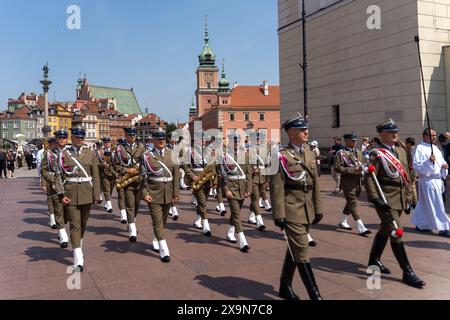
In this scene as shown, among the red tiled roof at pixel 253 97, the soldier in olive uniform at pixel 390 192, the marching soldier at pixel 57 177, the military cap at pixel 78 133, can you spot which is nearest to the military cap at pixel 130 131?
the marching soldier at pixel 57 177

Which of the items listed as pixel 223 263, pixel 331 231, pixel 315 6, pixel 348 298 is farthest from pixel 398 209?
pixel 315 6

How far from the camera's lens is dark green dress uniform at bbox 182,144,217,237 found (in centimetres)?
884

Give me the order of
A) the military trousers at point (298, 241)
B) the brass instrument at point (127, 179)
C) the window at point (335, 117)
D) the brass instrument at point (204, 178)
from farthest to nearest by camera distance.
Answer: the window at point (335, 117) → the brass instrument at point (204, 178) → the brass instrument at point (127, 179) → the military trousers at point (298, 241)

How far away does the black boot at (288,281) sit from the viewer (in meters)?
4.79

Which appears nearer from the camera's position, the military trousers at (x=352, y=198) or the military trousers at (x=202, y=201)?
the military trousers at (x=352, y=198)

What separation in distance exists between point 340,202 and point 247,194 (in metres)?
5.97

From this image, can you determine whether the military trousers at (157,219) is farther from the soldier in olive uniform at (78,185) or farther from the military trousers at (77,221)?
the military trousers at (77,221)

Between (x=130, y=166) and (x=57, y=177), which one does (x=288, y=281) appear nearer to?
(x=57, y=177)

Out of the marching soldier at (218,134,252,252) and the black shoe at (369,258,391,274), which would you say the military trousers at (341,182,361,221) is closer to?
the marching soldier at (218,134,252,252)

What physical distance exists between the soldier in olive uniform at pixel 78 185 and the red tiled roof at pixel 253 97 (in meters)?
90.4

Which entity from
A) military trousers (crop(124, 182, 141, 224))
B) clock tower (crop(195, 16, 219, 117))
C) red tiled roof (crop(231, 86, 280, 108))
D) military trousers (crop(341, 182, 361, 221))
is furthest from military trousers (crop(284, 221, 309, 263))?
clock tower (crop(195, 16, 219, 117))

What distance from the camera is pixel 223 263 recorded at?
6.40m
